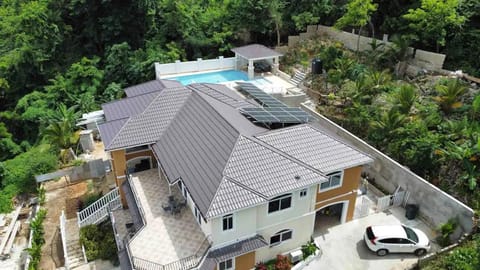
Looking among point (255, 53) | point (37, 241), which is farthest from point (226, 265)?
point (255, 53)

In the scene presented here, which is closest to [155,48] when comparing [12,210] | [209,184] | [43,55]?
[43,55]

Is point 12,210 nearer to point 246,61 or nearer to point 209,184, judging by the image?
point 209,184

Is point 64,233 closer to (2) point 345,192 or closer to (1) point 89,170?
(1) point 89,170

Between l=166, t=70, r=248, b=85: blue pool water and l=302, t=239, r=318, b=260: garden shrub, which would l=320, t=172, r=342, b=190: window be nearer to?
l=302, t=239, r=318, b=260: garden shrub

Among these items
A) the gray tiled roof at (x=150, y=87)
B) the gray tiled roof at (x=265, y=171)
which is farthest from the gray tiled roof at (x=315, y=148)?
the gray tiled roof at (x=150, y=87)

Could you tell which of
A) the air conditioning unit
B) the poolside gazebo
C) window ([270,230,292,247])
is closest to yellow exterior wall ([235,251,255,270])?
window ([270,230,292,247])

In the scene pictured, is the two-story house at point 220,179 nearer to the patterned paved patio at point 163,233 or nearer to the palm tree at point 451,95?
the patterned paved patio at point 163,233
